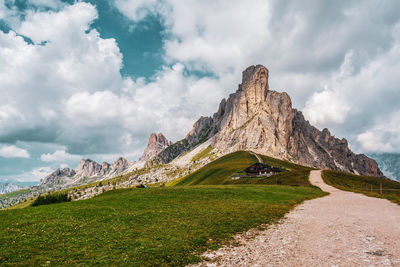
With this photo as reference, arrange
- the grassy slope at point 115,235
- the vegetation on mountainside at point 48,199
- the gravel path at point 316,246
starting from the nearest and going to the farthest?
1. the gravel path at point 316,246
2. the grassy slope at point 115,235
3. the vegetation on mountainside at point 48,199

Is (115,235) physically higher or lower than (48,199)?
higher

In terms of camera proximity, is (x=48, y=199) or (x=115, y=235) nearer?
(x=115, y=235)

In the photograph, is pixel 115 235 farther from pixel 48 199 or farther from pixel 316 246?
pixel 48 199

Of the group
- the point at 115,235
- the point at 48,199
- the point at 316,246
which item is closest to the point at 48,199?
the point at 48,199

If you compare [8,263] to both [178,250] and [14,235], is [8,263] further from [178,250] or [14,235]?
[178,250]

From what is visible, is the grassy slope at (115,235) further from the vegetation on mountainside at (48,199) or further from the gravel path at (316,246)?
the vegetation on mountainside at (48,199)

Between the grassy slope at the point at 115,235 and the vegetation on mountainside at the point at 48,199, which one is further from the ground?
the grassy slope at the point at 115,235

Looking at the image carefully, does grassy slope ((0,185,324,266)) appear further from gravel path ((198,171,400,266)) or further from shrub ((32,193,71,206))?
shrub ((32,193,71,206))

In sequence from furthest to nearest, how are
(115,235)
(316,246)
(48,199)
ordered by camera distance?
1. (48,199)
2. (115,235)
3. (316,246)

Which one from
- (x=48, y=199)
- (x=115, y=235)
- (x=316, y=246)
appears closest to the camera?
(x=316, y=246)

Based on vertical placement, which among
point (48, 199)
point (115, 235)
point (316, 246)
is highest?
point (316, 246)

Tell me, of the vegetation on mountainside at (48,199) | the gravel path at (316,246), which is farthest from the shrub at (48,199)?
the gravel path at (316,246)

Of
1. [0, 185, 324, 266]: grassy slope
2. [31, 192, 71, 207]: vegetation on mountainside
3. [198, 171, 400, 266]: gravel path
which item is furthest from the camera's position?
[31, 192, 71, 207]: vegetation on mountainside

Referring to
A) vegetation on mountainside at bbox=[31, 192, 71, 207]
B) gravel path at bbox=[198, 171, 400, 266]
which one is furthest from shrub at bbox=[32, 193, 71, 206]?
gravel path at bbox=[198, 171, 400, 266]
